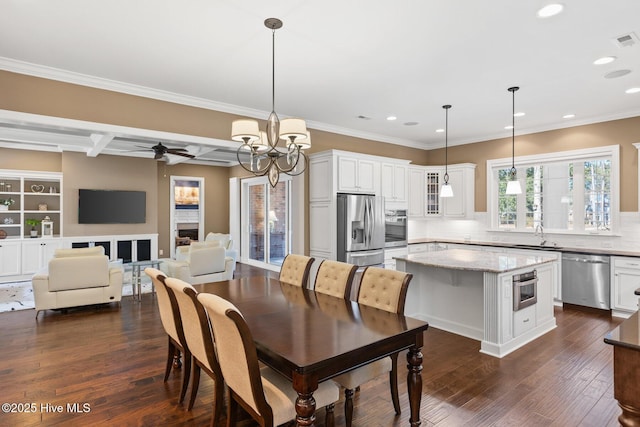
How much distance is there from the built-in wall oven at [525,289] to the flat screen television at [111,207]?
26.2 feet

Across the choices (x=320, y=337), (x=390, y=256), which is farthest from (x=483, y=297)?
(x=320, y=337)

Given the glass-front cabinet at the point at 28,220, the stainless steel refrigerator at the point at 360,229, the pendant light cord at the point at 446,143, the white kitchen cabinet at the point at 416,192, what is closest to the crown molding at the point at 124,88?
the stainless steel refrigerator at the point at 360,229

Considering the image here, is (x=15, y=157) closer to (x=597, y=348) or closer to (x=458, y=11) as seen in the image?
(x=458, y=11)

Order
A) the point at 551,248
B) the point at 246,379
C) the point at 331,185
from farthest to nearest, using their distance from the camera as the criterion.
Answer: the point at 551,248 → the point at 331,185 → the point at 246,379

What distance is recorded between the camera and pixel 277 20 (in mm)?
2758

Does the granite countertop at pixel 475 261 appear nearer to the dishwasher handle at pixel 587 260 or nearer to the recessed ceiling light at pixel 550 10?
the dishwasher handle at pixel 587 260

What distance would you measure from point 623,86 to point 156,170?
9.01 meters

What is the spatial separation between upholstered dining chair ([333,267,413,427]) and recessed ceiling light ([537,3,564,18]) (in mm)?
2164

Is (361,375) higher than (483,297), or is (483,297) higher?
(483,297)

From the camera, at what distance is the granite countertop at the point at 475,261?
3.61 metres

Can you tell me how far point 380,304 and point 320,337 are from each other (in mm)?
812

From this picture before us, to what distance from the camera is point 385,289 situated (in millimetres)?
2703

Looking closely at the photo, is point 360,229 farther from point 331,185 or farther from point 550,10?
point 550,10

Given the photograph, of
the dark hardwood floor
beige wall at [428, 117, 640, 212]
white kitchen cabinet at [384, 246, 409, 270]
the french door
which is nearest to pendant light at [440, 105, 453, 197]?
beige wall at [428, 117, 640, 212]
